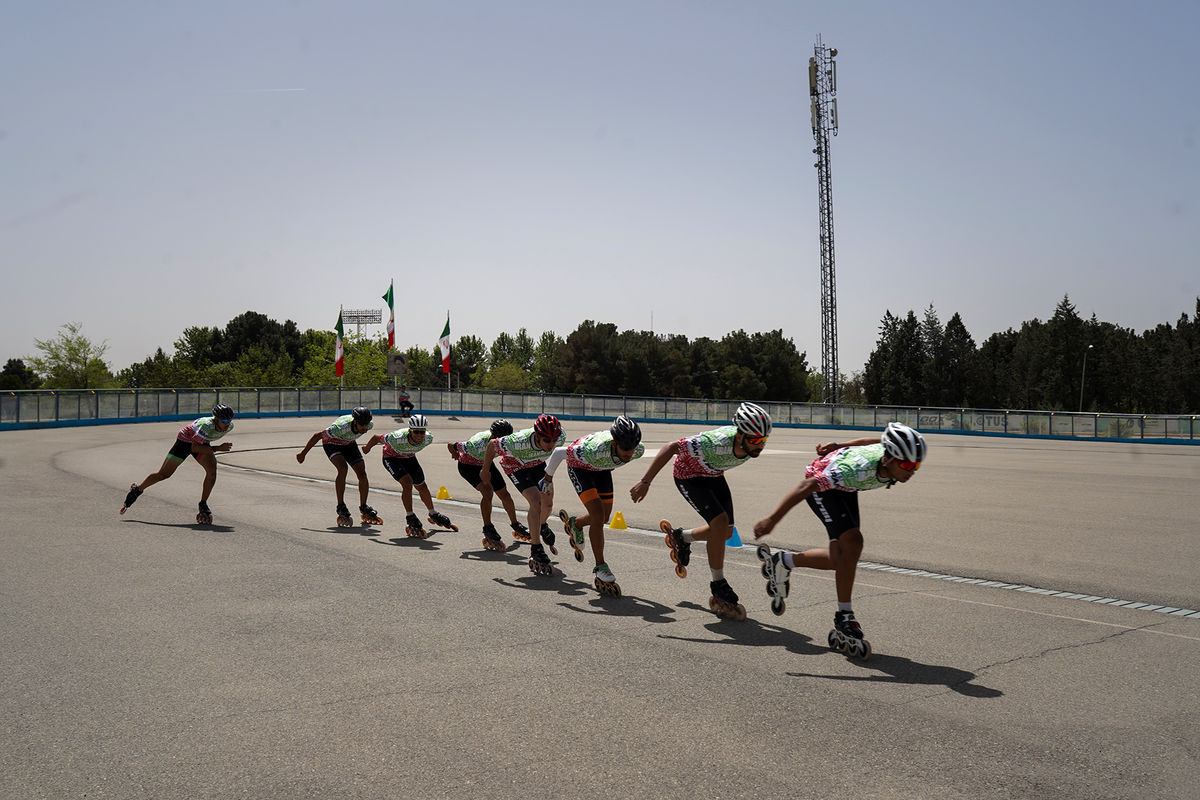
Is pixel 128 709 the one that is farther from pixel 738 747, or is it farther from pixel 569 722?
pixel 738 747

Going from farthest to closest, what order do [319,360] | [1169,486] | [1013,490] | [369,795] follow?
[319,360]
[1169,486]
[1013,490]
[369,795]

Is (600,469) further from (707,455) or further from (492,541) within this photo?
(492,541)

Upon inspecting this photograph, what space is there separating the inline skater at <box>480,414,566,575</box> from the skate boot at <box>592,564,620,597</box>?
1.05m

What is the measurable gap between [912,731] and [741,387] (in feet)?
352

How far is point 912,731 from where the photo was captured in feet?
15.8

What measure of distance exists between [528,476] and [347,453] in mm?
4662

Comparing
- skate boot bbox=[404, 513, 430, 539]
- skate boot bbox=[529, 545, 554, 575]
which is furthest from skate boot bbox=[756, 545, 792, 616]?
skate boot bbox=[404, 513, 430, 539]

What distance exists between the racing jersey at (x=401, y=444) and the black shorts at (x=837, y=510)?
7.08 m

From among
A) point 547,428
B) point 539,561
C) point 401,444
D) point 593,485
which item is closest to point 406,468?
point 401,444

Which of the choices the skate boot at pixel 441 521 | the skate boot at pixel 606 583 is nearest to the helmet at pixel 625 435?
the skate boot at pixel 606 583

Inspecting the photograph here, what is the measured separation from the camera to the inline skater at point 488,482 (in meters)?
10.9

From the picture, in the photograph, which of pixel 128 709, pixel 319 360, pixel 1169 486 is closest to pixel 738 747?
pixel 128 709

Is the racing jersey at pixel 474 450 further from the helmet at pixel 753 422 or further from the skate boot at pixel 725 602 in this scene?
the helmet at pixel 753 422

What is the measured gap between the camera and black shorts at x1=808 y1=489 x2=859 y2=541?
6449mm
